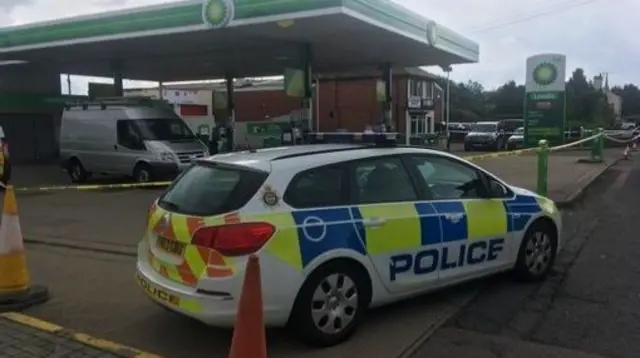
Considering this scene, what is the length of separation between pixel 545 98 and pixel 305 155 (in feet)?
81.9

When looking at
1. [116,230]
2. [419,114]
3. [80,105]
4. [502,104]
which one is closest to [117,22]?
[80,105]

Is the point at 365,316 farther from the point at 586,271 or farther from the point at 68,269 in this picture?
the point at 68,269

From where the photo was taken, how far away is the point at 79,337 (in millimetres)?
4832

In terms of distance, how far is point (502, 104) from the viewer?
87500 mm

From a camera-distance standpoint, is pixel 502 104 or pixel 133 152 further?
pixel 502 104

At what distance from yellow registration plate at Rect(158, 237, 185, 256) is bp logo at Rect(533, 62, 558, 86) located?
2536cm

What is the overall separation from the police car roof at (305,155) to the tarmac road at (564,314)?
1.55 metres

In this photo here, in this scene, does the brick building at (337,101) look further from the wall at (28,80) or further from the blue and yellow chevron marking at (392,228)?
the blue and yellow chevron marking at (392,228)

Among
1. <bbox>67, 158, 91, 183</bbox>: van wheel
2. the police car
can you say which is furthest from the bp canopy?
the police car

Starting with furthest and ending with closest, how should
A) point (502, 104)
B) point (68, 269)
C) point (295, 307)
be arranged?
1. point (502, 104)
2. point (68, 269)
3. point (295, 307)

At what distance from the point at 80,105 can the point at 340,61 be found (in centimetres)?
1104

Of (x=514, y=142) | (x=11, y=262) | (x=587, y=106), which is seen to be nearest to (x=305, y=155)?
(x=11, y=262)

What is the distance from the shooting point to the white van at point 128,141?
1653 centimetres

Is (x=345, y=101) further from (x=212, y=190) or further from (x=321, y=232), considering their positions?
(x=321, y=232)
